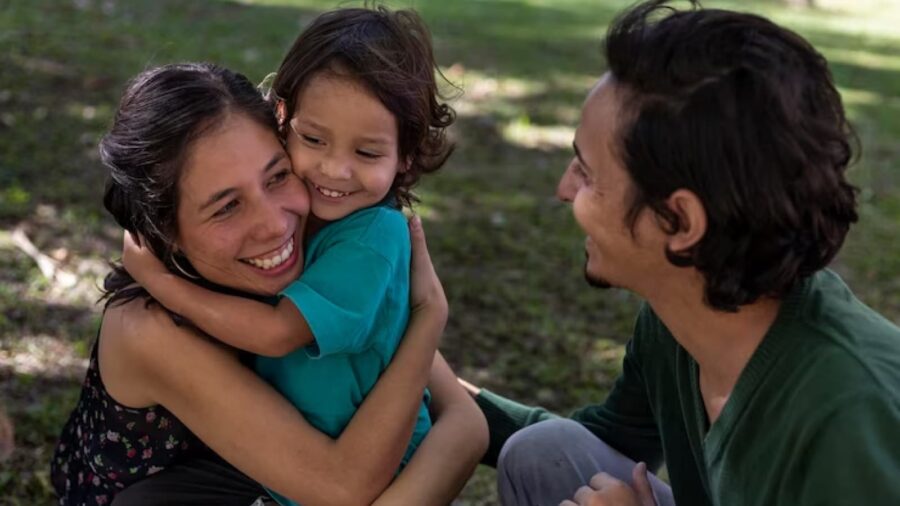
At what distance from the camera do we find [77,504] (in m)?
2.65

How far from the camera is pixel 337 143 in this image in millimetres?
2479

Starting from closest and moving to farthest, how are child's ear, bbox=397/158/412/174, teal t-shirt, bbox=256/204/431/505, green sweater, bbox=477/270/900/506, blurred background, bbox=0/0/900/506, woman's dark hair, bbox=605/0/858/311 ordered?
green sweater, bbox=477/270/900/506, woman's dark hair, bbox=605/0/858/311, teal t-shirt, bbox=256/204/431/505, child's ear, bbox=397/158/412/174, blurred background, bbox=0/0/900/506

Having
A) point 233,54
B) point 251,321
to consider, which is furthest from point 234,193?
point 233,54

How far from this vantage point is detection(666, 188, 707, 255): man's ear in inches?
74.5

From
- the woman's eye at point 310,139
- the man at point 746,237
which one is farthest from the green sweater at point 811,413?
the woman's eye at point 310,139

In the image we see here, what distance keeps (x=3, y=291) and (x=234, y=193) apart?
2598 mm

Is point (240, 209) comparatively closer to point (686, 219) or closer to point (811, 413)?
point (686, 219)

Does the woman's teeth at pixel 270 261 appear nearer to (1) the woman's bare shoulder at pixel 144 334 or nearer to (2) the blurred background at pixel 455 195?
(1) the woman's bare shoulder at pixel 144 334

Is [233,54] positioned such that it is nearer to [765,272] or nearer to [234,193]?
[234,193]

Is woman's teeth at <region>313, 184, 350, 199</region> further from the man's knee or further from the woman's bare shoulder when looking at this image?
the man's knee

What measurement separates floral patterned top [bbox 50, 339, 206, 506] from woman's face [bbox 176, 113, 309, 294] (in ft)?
1.15

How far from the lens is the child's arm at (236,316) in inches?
90.4

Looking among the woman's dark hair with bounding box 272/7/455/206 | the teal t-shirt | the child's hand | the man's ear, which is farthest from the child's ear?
the man's ear

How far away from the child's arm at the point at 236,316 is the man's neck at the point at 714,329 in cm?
72
